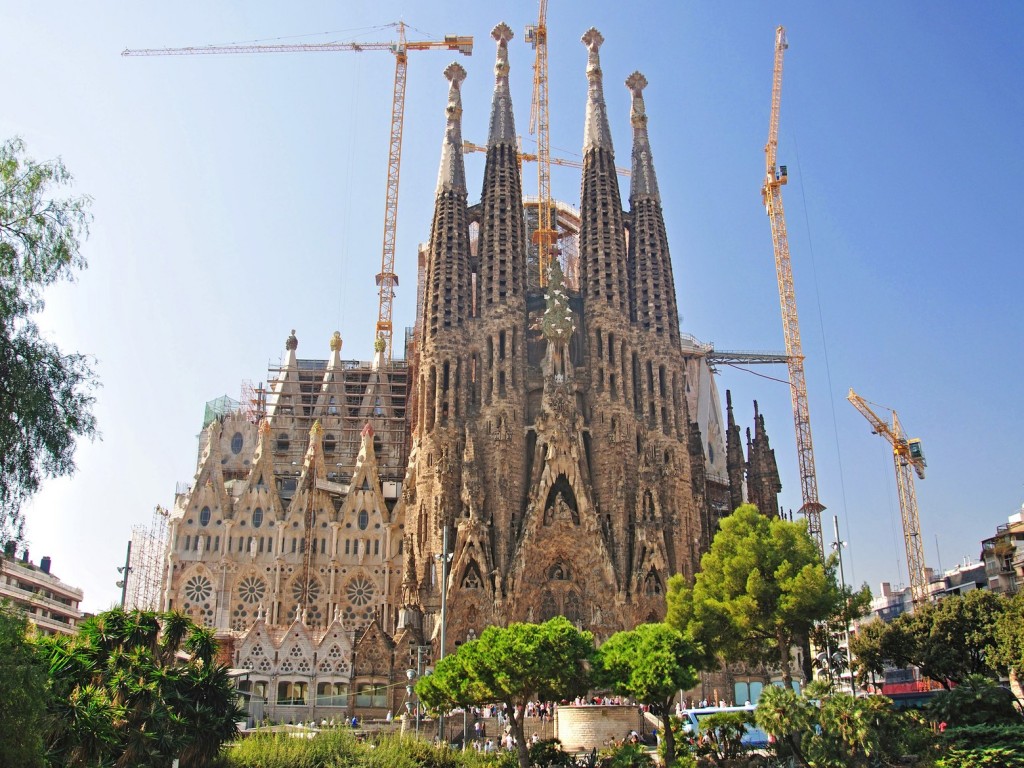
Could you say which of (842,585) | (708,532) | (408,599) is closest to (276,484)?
(408,599)

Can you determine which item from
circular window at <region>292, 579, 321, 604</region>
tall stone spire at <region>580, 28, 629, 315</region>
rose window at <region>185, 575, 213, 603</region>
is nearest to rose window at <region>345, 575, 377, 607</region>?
circular window at <region>292, 579, 321, 604</region>

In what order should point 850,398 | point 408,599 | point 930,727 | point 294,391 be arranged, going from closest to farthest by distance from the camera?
1. point 930,727
2. point 408,599
3. point 294,391
4. point 850,398

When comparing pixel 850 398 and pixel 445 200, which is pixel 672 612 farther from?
pixel 850 398

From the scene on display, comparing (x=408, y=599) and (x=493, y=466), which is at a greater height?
(x=493, y=466)

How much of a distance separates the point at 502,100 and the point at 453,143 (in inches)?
182

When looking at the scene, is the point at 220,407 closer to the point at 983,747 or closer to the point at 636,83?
the point at 636,83

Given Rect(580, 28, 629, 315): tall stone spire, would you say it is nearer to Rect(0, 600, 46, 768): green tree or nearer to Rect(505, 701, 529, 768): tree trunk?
Rect(505, 701, 529, 768): tree trunk

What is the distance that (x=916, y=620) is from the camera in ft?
134

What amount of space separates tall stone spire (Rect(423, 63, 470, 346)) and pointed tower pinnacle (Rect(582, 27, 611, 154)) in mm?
8823

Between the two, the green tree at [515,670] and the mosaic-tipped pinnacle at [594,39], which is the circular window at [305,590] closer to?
the green tree at [515,670]

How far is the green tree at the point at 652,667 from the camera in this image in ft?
104

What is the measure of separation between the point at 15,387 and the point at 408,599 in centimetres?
3909

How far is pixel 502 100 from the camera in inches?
2645

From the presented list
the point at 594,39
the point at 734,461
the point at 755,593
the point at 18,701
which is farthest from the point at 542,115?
the point at 18,701
